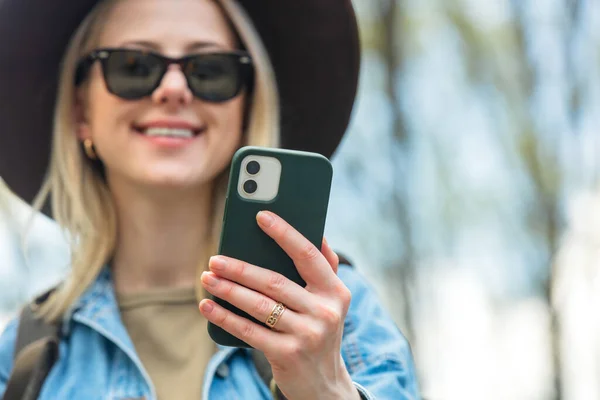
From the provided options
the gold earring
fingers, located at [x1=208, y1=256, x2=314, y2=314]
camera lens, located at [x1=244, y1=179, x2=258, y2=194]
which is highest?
camera lens, located at [x1=244, y1=179, x2=258, y2=194]

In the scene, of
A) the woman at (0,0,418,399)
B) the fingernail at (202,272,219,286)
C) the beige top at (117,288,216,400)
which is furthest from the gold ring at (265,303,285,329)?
the beige top at (117,288,216,400)

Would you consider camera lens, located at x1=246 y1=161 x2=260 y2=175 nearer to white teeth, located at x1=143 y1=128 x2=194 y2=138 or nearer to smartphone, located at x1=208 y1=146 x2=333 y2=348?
smartphone, located at x1=208 y1=146 x2=333 y2=348

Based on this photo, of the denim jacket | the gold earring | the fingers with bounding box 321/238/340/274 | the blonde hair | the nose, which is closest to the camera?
the fingers with bounding box 321/238/340/274

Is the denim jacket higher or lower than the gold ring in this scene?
lower

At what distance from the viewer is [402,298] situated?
691cm

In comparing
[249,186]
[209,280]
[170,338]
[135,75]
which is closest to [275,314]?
[209,280]

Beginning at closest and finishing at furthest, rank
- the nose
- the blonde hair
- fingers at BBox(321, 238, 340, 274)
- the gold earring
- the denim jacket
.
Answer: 1. fingers at BBox(321, 238, 340, 274)
2. the denim jacket
3. the nose
4. the blonde hair
5. the gold earring

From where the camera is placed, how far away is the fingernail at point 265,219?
1.45 meters

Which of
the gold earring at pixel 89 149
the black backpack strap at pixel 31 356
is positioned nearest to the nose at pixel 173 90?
the gold earring at pixel 89 149

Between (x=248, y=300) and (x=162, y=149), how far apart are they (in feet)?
2.65

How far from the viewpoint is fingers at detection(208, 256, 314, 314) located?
1.41 metres

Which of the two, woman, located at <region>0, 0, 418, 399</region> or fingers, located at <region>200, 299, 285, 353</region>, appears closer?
fingers, located at <region>200, 299, 285, 353</region>

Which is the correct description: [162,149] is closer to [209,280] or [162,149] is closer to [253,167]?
[253,167]

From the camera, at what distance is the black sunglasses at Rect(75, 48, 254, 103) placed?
6.90 ft
